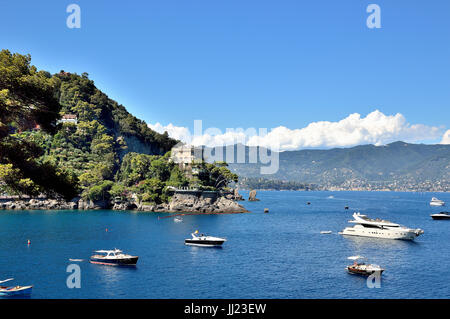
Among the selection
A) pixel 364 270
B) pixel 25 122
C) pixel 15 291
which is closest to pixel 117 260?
pixel 15 291

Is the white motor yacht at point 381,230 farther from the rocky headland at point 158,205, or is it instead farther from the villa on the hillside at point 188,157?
the villa on the hillside at point 188,157

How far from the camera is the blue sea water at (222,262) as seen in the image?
45125 mm

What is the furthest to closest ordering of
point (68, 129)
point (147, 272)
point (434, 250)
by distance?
point (68, 129) → point (434, 250) → point (147, 272)

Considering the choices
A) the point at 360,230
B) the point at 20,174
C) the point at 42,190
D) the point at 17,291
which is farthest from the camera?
the point at 360,230

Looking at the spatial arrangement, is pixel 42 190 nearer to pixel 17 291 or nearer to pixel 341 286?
pixel 17 291

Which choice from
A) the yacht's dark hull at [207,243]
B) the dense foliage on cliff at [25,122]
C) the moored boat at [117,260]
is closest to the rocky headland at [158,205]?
the yacht's dark hull at [207,243]

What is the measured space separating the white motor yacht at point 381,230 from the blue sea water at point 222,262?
2530 millimetres

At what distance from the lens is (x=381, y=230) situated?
291 feet

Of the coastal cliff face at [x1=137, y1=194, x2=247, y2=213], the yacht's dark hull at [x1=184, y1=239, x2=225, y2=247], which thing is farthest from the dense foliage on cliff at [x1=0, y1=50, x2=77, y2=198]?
the coastal cliff face at [x1=137, y1=194, x2=247, y2=213]

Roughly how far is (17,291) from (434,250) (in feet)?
247

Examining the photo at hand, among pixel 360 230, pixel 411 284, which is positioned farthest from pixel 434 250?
pixel 411 284

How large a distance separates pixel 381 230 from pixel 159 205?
86221 millimetres
